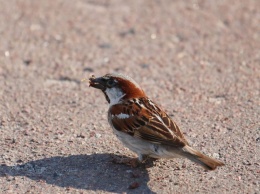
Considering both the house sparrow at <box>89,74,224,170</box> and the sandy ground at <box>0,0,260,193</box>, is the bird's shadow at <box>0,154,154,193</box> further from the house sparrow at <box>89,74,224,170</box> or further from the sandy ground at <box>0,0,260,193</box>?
the house sparrow at <box>89,74,224,170</box>

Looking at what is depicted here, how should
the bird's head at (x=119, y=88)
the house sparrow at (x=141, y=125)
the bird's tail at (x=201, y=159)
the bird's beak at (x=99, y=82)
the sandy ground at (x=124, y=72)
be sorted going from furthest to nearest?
the bird's beak at (x=99, y=82)
the bird's head at (x=119, y=88)
the sandy ground at (x=124, y=72)
the house sparrow at (x=141, y=125)
the bird's tail at (x=201, y=159)

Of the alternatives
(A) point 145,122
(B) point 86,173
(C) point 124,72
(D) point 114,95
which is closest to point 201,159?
(A) point 145,122

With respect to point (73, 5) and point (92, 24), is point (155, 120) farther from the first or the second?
point (73, 5)

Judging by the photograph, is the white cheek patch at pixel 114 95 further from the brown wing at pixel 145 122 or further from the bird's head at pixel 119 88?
the brown wing at pixel 145 122

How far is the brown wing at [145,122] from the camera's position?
19.6 feet

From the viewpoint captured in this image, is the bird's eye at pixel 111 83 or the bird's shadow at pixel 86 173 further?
the bird's eye at pixel 111 83

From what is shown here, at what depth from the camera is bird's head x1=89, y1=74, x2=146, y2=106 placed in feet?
21.3

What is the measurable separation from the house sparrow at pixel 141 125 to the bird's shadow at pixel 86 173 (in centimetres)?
26

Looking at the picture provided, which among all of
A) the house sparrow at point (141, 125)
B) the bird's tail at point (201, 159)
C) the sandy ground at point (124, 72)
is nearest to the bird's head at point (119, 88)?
the house sparrow at point (141, 125)

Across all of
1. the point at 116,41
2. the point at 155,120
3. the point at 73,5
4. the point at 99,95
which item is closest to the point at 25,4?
the point at 73,5

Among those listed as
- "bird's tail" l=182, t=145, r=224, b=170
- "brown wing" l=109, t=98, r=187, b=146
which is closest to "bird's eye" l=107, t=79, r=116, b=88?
"brown wing" l=109, t=98, r=187, b=146

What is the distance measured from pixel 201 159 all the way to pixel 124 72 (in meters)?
3.04

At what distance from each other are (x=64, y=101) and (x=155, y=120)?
1.99 meters

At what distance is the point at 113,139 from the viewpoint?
693cm
